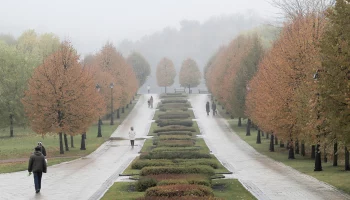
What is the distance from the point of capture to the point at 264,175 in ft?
98.9

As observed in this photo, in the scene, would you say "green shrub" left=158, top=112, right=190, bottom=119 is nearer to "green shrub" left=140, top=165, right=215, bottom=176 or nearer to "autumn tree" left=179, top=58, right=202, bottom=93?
"green shrub" left=140, top=165, right=215, bottom=176

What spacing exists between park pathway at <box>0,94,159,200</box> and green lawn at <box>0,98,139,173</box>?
1.34m

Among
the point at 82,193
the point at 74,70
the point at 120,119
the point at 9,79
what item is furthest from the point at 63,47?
the point at 120,119

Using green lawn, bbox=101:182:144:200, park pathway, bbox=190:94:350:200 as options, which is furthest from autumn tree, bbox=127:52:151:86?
green lawn, bbox=101:182:144:200

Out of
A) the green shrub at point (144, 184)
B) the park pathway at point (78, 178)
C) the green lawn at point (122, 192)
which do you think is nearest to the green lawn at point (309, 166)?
the green shrub at point (144, 184)

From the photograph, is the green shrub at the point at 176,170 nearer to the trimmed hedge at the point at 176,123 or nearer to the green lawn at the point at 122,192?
the green lawn at the point at 122,192

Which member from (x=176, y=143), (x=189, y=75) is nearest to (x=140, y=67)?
(x=189, y=75)

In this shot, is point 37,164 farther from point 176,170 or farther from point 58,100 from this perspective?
point 58,100

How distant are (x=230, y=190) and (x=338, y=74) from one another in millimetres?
6939

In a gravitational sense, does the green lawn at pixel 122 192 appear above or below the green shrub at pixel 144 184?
below

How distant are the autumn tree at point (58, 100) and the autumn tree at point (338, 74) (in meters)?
24.8

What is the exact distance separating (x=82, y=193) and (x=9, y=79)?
128ft

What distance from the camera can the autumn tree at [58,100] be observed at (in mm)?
42719

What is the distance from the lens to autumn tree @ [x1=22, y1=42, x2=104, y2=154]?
42719mm
